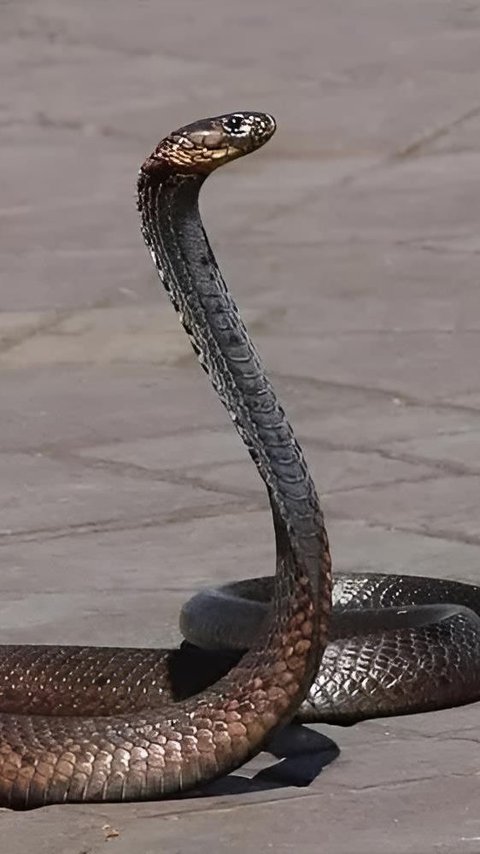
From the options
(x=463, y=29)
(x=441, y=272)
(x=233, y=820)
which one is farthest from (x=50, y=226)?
(x=233, y=820)

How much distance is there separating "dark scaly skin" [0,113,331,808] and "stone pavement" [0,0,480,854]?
0.24ft

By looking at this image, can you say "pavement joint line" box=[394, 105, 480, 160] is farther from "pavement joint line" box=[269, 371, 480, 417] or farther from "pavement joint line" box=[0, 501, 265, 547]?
"pavement joint line" box=[0, 501, 265, 547]

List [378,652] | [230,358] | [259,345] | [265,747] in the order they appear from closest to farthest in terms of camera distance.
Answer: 1. [230,358]
2. [265,747]
3. [378,652]
4. [259,345]

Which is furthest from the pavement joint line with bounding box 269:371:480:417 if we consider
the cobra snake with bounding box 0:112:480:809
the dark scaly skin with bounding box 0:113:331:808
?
the dark scaly skin with bounding box 0:113:331:808

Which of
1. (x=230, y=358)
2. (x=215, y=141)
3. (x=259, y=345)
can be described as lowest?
(x=259, y=345)

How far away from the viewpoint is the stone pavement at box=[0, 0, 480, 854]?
408cm

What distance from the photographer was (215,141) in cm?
365

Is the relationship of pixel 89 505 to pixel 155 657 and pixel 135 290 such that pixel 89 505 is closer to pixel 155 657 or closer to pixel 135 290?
pixel 155 657

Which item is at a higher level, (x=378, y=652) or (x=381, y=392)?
(x=378, y=652)

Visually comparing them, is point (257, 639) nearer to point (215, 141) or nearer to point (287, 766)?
point (287, 766)

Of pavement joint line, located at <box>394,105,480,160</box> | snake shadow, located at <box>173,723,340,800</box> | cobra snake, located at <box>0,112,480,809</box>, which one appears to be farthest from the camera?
pavement joint line, located at <box>394,105,480,160</box>

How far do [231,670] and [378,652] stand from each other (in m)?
0.49

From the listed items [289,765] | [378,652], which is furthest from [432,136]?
[289,765]

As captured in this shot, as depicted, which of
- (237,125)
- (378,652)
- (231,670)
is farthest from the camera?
(378,652)
